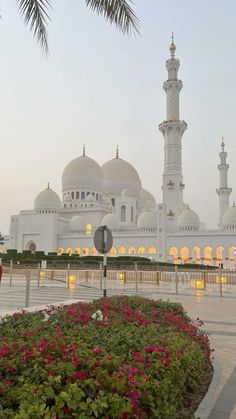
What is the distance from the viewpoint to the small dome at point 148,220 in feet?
176

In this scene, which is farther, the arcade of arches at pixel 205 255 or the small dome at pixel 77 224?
the small dome at pixel 77 224

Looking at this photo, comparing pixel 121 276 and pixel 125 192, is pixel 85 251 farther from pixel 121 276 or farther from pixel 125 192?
pixel 121 276

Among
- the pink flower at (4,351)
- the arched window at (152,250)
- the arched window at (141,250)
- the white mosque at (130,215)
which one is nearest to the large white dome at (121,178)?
the white mosque at (130,215)

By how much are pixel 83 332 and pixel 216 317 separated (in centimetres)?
681

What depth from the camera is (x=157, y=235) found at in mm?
50562

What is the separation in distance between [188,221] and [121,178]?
19.2 m

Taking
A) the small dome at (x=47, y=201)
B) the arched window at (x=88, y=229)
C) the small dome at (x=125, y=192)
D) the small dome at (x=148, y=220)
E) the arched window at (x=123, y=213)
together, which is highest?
the small dome at (x=125, y=192)

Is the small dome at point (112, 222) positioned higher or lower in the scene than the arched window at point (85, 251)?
higher

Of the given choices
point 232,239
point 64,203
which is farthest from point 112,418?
point 64,203

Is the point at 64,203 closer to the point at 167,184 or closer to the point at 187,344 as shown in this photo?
the point at 167,184

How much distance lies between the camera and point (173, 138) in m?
55.2

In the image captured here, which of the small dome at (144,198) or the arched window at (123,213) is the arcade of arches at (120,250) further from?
the small dome at (144,198)

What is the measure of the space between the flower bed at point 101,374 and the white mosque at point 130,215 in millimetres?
43255

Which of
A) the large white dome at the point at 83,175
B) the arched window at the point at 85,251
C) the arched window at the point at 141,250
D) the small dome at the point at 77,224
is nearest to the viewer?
the arched window at the point at 141,250
